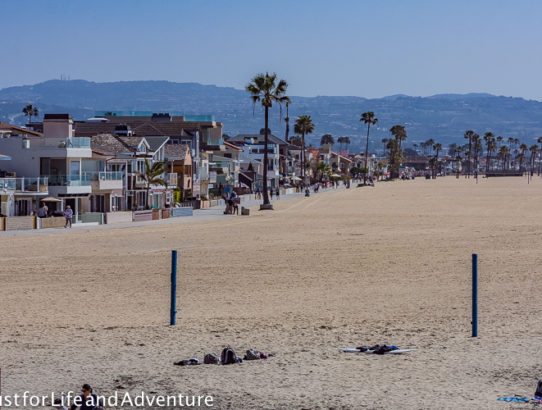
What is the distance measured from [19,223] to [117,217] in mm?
8059

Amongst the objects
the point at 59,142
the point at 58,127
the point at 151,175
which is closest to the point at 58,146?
the point at 59,142

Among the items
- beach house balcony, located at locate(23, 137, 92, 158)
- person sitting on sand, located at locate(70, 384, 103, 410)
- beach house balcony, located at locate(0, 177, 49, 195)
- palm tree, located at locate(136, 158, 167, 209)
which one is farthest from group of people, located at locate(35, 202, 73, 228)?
person sitting on sand, located at locate(70, 384, 103, 410)

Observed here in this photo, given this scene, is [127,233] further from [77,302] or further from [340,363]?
[340,363]

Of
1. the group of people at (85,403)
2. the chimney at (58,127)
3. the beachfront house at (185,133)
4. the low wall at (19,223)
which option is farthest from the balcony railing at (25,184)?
the group of people at (85,403)

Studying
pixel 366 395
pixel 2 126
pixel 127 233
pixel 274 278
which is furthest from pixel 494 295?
pixel 2 126

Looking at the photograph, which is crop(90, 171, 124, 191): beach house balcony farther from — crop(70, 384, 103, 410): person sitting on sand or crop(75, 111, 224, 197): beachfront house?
crop(70, 384, 103, 410): person sitting on sand

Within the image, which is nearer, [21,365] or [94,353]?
[21,365]

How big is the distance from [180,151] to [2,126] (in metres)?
21.1

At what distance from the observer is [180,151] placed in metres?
75.4

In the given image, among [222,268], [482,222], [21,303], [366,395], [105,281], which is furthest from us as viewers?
[482,222]

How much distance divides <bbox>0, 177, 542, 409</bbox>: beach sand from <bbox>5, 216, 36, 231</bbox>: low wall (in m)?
9.53

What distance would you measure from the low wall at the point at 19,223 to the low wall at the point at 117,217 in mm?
5971

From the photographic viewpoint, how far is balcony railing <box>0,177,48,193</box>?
152 feet

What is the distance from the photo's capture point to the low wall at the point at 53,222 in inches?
1697
